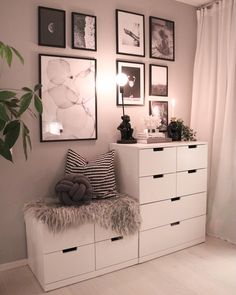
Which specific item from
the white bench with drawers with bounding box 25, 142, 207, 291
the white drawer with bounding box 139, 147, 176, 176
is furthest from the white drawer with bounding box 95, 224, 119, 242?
the white drawer with bounding box 139, 147, 176, 176

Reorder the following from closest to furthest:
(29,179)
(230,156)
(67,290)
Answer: (67,290) → (29,179) → (230,156)

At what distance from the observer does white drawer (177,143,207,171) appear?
286 centimetres

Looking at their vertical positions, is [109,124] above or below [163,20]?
below

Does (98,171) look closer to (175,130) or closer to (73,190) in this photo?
(73,190)

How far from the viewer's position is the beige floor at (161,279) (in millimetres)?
2218

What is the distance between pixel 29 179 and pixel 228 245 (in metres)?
2.05

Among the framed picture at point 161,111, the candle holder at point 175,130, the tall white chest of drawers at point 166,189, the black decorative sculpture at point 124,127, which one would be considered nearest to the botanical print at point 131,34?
the black decorative sculpture at point 124,127

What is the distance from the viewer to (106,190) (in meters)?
2.63

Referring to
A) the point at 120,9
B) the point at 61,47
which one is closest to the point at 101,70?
the point at 61,47

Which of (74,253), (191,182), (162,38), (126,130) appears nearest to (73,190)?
(74,253)

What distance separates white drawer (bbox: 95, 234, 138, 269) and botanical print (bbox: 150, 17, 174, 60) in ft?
6.28

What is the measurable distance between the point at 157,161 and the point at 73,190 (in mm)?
814

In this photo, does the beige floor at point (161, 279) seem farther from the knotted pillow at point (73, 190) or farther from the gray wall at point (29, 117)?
the knotted pillow at point (73, 190)

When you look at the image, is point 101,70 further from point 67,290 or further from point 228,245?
point 228,245
